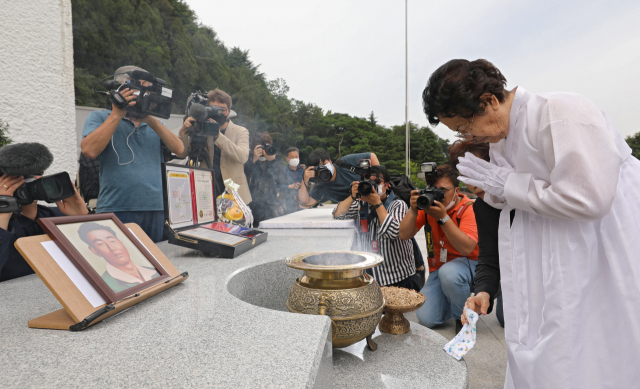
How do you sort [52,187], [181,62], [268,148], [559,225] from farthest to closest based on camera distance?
[181,62] → [268,148] → [52,187] → [559,225]

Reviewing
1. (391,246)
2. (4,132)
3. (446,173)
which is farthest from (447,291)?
(4,132)

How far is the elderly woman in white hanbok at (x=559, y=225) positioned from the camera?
934 millimetres

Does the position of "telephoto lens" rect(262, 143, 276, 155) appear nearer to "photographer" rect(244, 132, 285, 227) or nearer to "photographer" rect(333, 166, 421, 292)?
"photographer" rect(244, 132, 285, 227)

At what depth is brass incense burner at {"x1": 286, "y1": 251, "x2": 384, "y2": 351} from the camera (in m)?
1.05

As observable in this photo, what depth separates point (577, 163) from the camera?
92 centimetres

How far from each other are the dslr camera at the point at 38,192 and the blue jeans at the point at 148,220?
68 cm

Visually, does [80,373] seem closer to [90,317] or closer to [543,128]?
[90,317]

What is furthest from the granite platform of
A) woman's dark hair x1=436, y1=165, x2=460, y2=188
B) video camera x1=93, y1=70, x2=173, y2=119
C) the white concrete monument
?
the white concrete monument

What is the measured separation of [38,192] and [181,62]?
10.5 meters

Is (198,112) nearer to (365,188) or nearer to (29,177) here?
(29,177)

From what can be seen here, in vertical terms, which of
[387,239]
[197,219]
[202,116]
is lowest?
[387,239]

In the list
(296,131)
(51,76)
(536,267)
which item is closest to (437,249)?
(536,267)

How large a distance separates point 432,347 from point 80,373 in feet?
3.91

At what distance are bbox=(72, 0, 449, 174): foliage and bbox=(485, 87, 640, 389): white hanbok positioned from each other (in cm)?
644
